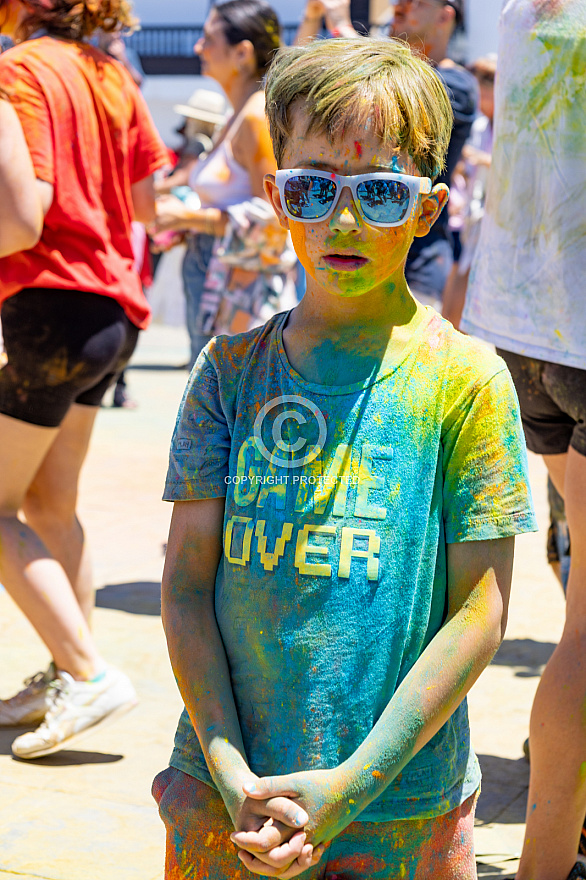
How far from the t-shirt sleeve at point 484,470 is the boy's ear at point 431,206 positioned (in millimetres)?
244

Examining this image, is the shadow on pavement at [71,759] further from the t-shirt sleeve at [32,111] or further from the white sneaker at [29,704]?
the t-shirt sleeve at [32,111]

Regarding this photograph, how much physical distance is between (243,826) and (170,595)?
33 cm

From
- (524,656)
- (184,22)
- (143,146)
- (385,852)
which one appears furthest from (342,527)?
(184,22)

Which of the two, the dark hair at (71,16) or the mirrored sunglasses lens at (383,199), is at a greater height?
the dark hair at (71,16)

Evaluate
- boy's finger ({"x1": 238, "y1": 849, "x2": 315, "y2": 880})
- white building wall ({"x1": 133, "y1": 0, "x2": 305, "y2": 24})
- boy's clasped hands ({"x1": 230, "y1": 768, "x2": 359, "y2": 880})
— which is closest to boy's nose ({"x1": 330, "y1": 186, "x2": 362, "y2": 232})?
boy's clasped hands ({"x1": 230, "y1": 768, "x2": 359, "y2": 880})

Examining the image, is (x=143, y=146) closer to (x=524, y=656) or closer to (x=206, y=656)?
(x=524, y=656)

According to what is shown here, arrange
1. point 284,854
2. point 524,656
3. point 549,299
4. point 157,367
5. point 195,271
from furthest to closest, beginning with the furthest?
point 157,367
point 195,271
point 524,656
point 549,299
point 284,854

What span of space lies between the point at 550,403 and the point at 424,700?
3.65ft

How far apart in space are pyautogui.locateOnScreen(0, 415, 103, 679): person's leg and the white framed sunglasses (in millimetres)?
1635

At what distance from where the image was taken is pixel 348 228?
146cm

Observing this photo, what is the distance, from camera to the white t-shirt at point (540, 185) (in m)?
2.21

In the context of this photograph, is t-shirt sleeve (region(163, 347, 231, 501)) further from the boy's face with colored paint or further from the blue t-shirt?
the boy's face with colored paint

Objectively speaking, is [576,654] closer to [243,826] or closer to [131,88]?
[243,826]

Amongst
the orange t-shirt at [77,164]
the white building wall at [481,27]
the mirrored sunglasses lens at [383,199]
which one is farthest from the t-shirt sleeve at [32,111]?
the white building wall at [481,27]
